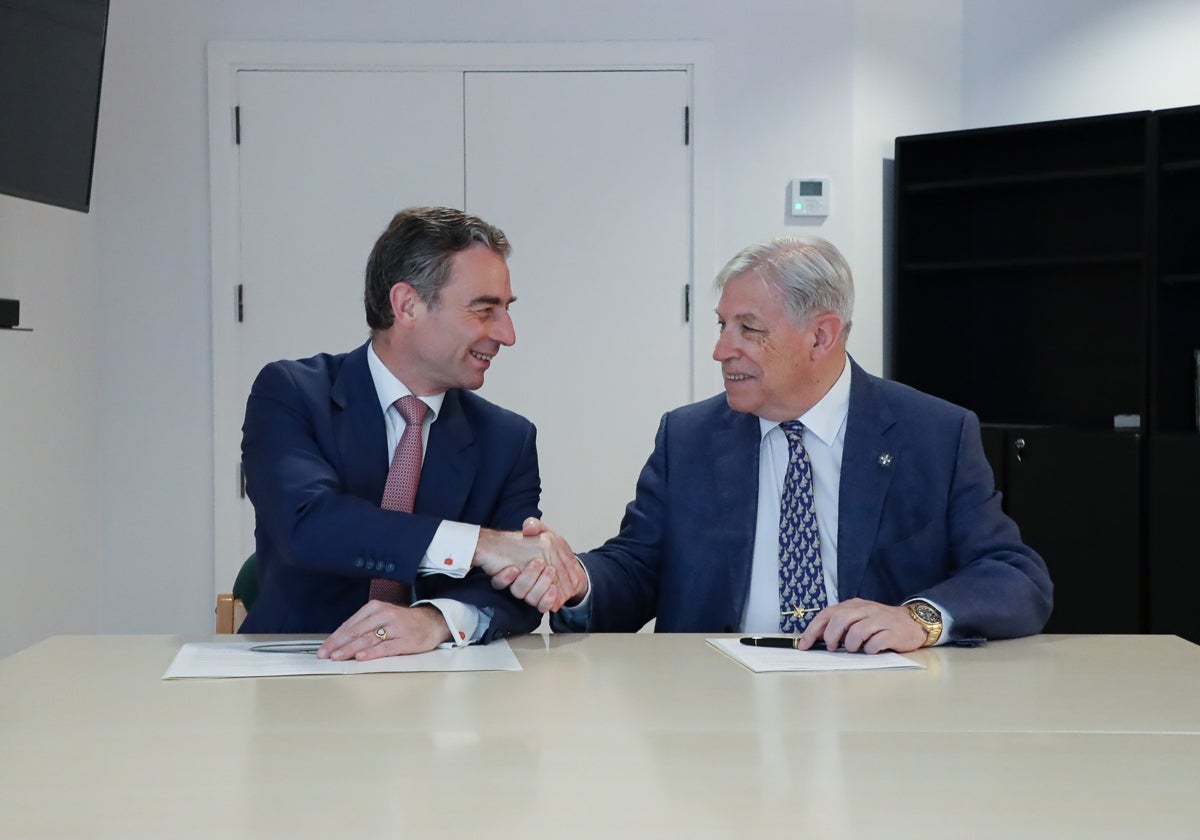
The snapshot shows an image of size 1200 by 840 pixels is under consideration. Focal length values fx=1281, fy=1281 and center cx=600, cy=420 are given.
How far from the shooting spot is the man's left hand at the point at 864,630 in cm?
194

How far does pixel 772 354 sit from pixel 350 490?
831mm

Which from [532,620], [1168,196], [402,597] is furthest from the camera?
[1168,196]

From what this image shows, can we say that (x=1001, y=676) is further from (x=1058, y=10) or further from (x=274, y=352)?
(x=1058, y=10)

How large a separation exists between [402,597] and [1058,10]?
3876mm

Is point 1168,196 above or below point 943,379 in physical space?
above

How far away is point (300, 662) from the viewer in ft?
6.08

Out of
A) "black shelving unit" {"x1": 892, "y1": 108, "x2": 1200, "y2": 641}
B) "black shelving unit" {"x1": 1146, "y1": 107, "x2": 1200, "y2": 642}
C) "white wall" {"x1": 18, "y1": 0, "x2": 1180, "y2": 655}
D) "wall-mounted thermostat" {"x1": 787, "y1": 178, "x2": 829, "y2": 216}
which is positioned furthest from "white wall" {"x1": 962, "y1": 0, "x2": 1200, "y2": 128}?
"wall-mounted thermostat" {"x1": 787, "y1": 178, "x2": 829, "y2": 216}

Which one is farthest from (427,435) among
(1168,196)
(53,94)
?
(1168,196)

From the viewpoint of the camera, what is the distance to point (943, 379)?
200 inches

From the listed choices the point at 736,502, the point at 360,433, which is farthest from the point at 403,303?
the point at 736,502

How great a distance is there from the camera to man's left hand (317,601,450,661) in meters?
1.88

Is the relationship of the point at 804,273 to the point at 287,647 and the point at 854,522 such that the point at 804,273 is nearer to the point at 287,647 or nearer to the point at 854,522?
the point at 854,522

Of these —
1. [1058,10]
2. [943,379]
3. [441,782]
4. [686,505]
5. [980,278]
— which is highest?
[1058,10]

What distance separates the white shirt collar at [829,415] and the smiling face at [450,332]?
57 centimetres
